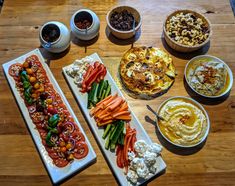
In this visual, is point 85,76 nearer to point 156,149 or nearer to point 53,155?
point 53,155

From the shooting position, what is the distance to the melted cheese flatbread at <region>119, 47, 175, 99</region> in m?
2.17

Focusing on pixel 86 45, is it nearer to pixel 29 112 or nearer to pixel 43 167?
→ pixel 29 112

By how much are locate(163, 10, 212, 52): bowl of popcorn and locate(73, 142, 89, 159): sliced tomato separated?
962mm

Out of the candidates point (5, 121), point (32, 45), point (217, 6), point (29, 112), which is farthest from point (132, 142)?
point (217, 6)

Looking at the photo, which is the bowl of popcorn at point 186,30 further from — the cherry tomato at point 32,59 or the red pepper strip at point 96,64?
the cherry tomato at point 32,59

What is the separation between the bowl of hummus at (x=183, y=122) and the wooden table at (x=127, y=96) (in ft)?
0.23

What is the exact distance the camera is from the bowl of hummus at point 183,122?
1991 mm

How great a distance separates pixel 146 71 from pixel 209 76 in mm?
438

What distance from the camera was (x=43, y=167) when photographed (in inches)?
78.0

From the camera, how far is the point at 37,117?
2.07 meters

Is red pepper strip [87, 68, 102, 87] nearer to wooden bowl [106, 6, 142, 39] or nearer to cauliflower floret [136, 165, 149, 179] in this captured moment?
wooden bowl [106, 6, 142, 39]

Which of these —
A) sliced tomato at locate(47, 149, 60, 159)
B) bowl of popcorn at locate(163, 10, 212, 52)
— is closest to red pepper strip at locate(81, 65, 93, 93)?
sliced tomato at locate(47, 149, 60, 159)

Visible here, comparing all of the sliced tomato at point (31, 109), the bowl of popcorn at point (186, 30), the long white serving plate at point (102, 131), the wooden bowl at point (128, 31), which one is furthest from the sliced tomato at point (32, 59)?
the bowl of popcorn at point (186, 30)

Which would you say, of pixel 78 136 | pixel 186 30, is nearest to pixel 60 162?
pixel 78 136
